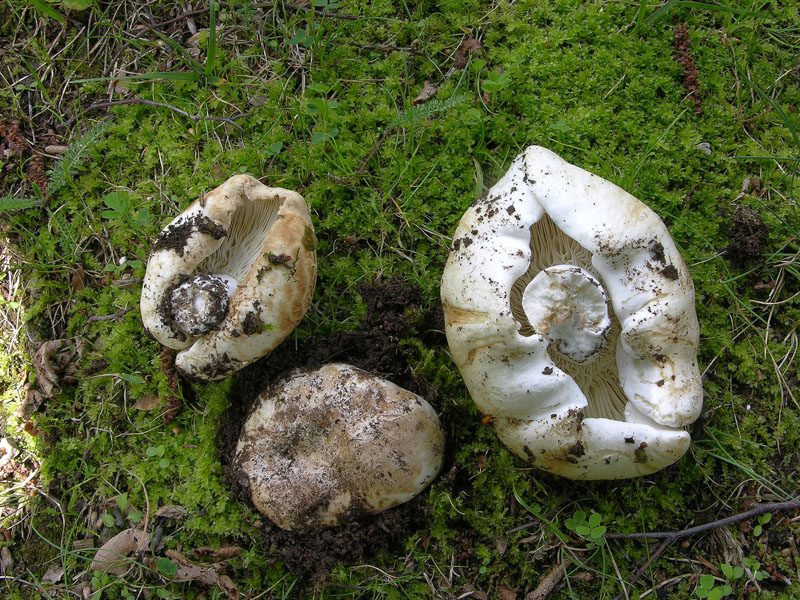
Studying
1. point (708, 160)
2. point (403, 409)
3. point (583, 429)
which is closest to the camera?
point (583, 429)

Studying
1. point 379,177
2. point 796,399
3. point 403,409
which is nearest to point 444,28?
point 379,177

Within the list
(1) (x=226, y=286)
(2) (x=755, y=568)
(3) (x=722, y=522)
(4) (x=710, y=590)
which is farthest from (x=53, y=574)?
(2) (x=755, y=568)

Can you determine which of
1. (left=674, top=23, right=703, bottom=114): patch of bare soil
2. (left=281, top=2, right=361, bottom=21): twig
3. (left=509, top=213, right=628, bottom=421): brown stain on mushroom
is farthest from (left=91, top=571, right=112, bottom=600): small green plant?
(left=674, top=23, right=703, bottom=114): patch of bare soil

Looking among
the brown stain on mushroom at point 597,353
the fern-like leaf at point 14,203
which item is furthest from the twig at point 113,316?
the brown stain on mushroom at point 597,353

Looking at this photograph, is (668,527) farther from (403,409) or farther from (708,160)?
(708,160)

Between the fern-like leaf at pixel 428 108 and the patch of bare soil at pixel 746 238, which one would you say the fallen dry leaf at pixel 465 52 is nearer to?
the fern-like leaf at pixel 428 108

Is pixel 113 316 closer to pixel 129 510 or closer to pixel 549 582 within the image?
pixel 129 510

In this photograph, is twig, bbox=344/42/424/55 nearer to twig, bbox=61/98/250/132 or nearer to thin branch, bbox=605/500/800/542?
twig, bbox=61/98/250/132
